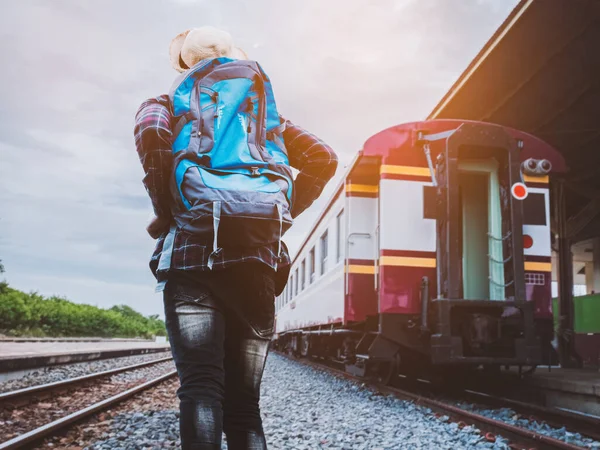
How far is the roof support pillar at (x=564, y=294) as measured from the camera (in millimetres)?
10125

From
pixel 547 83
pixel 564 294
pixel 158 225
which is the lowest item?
pixel 158 225

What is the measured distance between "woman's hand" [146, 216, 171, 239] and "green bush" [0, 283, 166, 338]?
2863 centimetres

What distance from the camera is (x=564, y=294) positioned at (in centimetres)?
1066

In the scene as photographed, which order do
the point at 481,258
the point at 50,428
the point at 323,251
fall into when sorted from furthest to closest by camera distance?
1. the point at 323,251
2. the point at 481,258
3. the point at 50,428

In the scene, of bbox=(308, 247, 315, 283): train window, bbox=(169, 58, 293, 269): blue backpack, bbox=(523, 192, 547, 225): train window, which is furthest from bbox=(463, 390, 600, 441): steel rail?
bbox=(308, 247, 315, 283): train window

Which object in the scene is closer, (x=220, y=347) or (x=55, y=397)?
(x=220, y=347)

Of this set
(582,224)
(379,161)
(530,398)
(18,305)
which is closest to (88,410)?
(379,161)

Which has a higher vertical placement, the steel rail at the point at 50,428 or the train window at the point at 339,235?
the train window at the point at 339,235

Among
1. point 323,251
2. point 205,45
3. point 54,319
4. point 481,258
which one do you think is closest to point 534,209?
point 481,258

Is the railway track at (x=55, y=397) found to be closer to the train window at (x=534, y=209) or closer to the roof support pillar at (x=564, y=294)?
the train window at (x=534, y=209)

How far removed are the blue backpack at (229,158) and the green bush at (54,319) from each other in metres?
28.7

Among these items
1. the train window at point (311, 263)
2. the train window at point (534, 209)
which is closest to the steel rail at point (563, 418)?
the train window at point (534, 209)

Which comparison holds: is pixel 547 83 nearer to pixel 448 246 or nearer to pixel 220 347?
pixel 448 246

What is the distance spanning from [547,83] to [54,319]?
30691 mm
